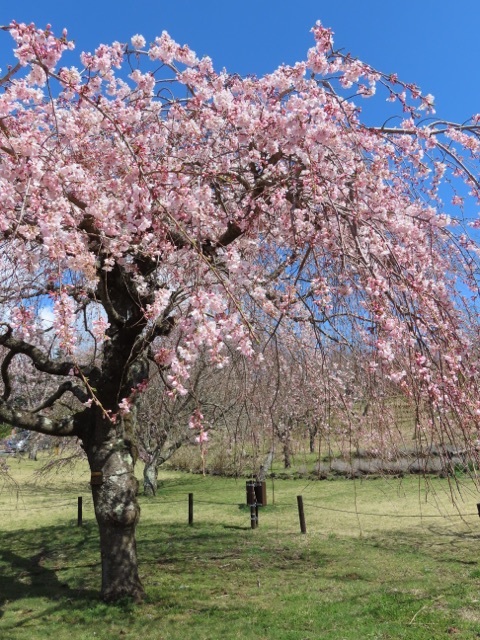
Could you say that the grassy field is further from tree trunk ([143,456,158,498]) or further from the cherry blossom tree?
tree trunk ([143,456,158,498])

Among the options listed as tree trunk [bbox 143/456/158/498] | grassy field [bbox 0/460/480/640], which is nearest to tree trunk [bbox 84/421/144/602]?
grassy field [bbox 0/460/480/640]

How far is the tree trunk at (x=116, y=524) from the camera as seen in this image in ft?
17.7

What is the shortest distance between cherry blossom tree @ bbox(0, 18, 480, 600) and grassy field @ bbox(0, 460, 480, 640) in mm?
1070

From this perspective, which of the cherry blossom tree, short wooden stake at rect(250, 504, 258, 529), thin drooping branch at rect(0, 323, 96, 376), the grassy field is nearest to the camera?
the cherry blossom tree

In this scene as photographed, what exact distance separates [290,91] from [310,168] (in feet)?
3.34

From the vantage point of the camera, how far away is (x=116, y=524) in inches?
212

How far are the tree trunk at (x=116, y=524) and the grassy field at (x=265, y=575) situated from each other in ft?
0.76

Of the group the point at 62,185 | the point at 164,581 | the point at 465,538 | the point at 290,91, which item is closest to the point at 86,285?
the point at 62,185

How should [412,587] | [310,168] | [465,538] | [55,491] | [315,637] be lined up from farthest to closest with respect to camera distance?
1. [55,491]
2. [465,538]
3. [412,587]
4. [315,637]
5. [310,168]

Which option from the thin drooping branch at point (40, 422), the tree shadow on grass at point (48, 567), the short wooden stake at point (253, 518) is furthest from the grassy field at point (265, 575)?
the thin drooping branch at point (40, 422)

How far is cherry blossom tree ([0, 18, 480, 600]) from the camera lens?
2.88m

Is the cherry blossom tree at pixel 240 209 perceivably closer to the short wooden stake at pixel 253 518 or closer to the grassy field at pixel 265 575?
the grassy field at pixel 265 575

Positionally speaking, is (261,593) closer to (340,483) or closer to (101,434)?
(101,434)

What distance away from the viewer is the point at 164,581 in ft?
20.2
